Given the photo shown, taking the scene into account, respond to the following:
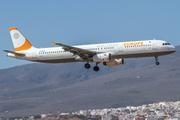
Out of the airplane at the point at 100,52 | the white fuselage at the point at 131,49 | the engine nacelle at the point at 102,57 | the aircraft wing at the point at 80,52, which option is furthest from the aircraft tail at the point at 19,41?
the engine nacelle at the point at 102,57

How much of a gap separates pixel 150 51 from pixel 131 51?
3756mm

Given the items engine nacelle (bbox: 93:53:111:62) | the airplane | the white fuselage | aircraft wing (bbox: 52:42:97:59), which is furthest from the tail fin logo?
engine nacelle (bbox: 93:53:111:62)

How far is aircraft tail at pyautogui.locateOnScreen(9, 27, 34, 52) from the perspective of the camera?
237ft

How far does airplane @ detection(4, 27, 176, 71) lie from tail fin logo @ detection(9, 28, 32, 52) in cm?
119

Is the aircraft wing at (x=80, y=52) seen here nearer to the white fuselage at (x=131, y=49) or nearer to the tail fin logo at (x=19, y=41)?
the white fuselage at (x=131, y=49)

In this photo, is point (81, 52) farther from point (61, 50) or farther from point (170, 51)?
point (170, 51)

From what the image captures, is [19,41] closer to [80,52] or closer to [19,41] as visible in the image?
[19,41]

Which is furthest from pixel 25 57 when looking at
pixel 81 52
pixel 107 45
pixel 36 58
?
pixel 107 45

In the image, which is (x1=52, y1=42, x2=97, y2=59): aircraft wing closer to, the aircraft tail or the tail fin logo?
the aircraft tail

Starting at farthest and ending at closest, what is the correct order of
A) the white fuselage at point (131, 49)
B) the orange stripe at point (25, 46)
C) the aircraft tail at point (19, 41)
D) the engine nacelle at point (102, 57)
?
the aircraft tail at point (19, 41) → the orange stripe at point (25, 46) → the engine nacelle at point (102, 57) → the white fuselage at point (131, 49)

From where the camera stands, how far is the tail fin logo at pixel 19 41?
7238cm

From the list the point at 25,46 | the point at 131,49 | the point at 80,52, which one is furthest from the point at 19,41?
the point at 131,49

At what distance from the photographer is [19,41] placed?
2879 inches

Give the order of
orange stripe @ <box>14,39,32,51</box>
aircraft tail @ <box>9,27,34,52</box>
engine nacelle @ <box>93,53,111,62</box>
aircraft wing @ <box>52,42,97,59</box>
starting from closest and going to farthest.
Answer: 1. aircraft wing @ <box>52,42,97,59</box>
2. engine nacelle @ <box>93,53,111,62</box>
3. orange stripe @ <box>14,39,32,51</box>
4. aircraft tail @ <box>9,27,34,52</box>
